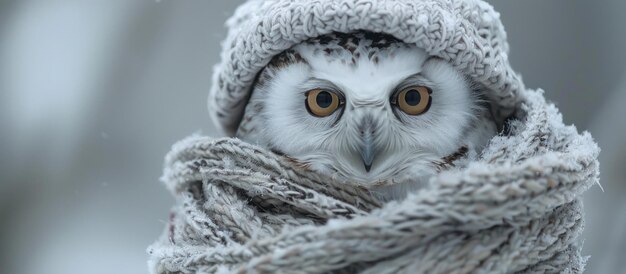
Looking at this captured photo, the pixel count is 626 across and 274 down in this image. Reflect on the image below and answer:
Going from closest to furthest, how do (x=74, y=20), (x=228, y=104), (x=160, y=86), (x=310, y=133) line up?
(x=310, y=133), (x=228, y=104), (x=74, y=20), (x=160, y=86)

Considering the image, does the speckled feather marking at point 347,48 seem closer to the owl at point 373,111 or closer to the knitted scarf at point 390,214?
the owl at point 373,111

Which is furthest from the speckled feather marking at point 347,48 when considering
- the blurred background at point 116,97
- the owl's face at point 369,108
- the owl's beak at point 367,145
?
the blurred background at point 116,97

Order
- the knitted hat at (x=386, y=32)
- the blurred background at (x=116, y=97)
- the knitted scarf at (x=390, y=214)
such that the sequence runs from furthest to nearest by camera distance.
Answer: the blurred background at (x=116, y=97), the knitted hat at (x=386, y=32), the knitted scarf at (x=390, y=214)

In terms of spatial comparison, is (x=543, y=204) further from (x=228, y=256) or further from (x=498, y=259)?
(x=228, y=256)

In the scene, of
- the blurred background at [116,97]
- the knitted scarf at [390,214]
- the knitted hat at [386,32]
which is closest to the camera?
the knitted scarf at [390,214]

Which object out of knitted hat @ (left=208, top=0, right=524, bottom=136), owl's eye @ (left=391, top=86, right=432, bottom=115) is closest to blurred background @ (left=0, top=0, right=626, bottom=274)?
knitted hat @ (left=208, top=0, right=524, bottom=136)

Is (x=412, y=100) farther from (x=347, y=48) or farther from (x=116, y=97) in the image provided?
(x=116, y=97)

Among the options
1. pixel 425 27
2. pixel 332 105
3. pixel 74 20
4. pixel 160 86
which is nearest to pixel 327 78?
pixel 332 105

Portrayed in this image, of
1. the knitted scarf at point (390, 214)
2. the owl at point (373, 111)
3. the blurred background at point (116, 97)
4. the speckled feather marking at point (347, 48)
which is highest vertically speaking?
the blurred background at point (116, 97)
